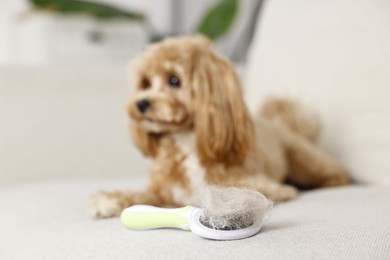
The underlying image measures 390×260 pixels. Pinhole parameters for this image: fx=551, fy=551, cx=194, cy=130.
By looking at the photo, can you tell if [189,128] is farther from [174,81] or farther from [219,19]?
[219,19]

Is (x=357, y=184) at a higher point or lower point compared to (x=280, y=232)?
lower

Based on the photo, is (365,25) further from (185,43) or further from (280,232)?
(280,232)

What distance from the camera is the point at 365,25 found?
4.62ft

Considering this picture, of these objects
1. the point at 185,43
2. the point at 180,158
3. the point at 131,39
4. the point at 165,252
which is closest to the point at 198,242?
the point at 165,252

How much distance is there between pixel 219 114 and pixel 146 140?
0.23 metres

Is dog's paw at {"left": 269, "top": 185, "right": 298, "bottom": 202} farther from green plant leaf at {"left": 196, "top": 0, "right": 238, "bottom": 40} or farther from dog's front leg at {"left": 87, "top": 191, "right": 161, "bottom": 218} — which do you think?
green plant leaf at {"left": 196, "top": 0, "right": 238, "bottom": 40}

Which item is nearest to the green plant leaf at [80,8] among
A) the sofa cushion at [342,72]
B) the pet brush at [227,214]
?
the sofa cushion at [342,72]

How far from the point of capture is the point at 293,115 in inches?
62.5

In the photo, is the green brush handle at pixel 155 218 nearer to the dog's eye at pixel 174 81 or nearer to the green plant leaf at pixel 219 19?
the dog's eye at pixel 174 81

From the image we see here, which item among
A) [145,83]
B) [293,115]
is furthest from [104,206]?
[293,115]

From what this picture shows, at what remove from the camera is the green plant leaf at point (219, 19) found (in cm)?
283

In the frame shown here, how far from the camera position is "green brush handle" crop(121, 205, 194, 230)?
2.83 ft

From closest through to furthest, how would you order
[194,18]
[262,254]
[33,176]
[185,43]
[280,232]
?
[262,254] → [280,232] → [185,43] → [33,176] → [194,18]

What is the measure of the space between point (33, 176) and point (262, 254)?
4.34 ft
